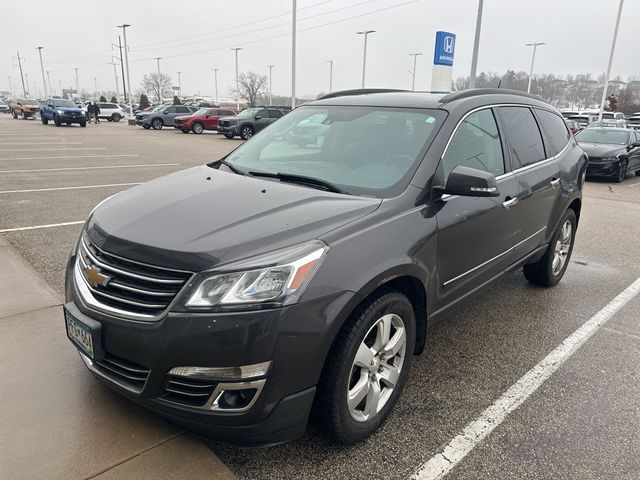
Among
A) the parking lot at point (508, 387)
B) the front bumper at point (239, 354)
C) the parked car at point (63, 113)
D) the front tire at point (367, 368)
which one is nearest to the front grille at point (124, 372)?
the front bumper at point (239, 354)

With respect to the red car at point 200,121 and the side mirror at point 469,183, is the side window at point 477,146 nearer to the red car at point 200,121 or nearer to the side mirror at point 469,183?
the side mirror at point 469,183

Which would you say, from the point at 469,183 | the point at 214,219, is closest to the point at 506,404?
the point at 469,183

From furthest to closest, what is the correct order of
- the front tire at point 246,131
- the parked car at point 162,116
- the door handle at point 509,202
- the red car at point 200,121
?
1. the parked car at point 162,116
2. the red car at point 200,121
3. the front tire at point 246,131
4. the door handle at point 509,202

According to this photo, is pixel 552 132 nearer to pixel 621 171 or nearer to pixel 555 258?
pixel 555 258

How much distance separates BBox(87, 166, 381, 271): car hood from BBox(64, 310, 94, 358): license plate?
381 millimetres

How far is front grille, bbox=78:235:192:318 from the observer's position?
2.12 m

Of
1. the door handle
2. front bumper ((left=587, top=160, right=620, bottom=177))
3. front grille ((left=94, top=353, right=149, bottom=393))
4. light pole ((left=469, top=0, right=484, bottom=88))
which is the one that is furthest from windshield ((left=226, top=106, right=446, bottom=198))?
light pole ((left=469, top=0, right=484, bottom=88))

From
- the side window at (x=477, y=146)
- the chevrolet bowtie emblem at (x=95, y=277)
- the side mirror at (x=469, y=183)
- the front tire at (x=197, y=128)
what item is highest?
the side window at (x=477, y=146)

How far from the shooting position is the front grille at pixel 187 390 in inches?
81.9

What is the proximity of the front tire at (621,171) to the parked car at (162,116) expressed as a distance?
27.4 metres

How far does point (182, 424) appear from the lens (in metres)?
2.18

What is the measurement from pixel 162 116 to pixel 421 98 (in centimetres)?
3301

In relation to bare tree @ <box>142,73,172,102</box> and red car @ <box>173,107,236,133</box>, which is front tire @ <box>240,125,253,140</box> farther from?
bare tree @ <box>142,73,172,102</box>

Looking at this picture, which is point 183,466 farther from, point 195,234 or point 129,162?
point 129,162
